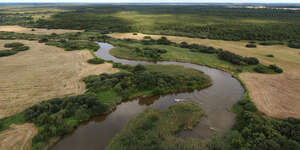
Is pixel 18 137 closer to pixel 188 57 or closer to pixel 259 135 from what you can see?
pixel 259 135

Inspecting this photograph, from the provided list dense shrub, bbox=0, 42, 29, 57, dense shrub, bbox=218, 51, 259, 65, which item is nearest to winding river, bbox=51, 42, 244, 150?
dense shrub, bbox=218, 51, 259, 65

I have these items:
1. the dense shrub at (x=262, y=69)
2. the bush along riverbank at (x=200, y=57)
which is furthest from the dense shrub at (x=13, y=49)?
the dense shrub at (x=262, y=69)

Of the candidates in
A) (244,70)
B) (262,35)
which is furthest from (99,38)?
(262,35)

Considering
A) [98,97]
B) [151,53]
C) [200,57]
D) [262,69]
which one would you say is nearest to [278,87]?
[262,69]

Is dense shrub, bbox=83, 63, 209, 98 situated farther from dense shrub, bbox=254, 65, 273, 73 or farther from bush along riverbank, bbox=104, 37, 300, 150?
dense shrub, bbox=254, 65, 273, 73

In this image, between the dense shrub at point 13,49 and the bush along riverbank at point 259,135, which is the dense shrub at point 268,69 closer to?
the bush along riverbank at point 259,135

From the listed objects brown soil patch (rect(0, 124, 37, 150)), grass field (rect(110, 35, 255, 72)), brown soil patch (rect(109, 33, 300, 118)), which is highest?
grass field (rect(110, 35, 255, 72))

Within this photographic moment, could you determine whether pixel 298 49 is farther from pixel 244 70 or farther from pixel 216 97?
pixel 216 97
